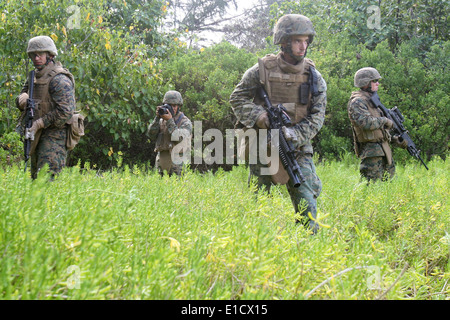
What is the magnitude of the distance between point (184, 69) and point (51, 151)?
18.9 feet

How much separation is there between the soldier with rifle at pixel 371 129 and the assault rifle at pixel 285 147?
9.08ft

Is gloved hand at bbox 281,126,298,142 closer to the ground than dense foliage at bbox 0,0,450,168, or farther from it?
closer to the ground

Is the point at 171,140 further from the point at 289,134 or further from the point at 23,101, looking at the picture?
the point at 289,134

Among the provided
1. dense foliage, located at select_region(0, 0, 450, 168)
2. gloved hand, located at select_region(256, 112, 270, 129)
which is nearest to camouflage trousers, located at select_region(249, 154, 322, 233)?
gloved hand, located at select_region(256, 112, 270, 129)

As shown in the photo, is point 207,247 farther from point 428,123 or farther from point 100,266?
point 428,123

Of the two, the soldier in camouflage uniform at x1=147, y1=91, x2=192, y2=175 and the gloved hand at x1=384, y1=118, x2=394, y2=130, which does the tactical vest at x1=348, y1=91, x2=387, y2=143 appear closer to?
the gloved hand at x1=384, y1=118, x2=394, y2=130

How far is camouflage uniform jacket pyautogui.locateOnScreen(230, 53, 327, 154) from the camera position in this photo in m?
4.26

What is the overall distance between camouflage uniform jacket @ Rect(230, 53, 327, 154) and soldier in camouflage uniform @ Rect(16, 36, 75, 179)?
208cm

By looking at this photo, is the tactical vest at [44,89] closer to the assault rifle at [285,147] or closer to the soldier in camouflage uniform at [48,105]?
the soldier in camouflage uniform at [48,105]

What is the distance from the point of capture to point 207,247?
190 cm

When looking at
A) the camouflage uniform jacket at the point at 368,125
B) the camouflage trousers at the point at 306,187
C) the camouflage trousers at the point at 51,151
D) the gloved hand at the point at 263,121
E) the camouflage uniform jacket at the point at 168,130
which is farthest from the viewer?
the camouflage uniform jacket at the point at 168,130

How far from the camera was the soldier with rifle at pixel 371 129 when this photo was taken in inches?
259

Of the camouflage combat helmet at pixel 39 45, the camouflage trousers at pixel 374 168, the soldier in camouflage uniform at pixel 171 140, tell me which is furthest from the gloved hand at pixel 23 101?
the camouflage trousers at pixel 374 168

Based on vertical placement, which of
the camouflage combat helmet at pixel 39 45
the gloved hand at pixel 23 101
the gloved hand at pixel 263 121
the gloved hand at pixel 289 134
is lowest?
the gloved hand at pixel 289 134
